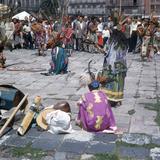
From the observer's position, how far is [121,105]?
9930 mm

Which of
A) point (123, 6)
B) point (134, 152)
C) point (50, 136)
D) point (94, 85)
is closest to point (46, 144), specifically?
point (50, 136)

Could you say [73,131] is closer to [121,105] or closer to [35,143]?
[35,143]

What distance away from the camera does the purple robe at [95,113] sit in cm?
768

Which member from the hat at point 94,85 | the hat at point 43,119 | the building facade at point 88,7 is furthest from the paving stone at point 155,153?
the building facade at point 88,7

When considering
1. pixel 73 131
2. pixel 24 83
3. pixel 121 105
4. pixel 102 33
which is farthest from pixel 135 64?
pixel 73 131

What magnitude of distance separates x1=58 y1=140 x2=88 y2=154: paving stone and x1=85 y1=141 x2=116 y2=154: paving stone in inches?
3.2

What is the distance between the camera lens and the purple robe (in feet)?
25.2

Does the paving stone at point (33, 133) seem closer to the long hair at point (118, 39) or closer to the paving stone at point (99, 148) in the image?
the paving stone at point (99, 148)

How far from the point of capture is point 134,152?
6.91m

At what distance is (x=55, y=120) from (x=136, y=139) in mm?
1266

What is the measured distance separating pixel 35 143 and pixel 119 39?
11.2 ft

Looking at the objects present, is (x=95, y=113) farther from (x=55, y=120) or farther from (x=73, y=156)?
(x=73, y=156)

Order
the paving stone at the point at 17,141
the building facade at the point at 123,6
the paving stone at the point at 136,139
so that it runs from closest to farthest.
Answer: the paving stone at the point at 17,141 → the paving stone at the point at 136,139 → the building facade at the point at 123,6

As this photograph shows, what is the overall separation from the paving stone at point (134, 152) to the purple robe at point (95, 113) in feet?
2.39
